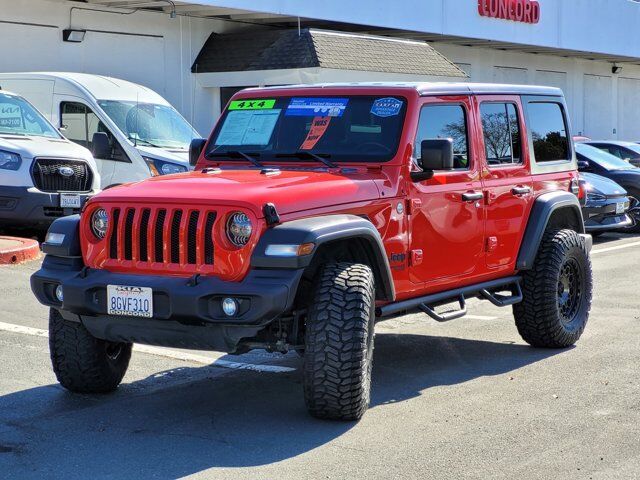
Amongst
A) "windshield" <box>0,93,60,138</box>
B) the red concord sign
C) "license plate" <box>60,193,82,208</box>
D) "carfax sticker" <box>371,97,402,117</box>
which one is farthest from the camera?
the red concord sign

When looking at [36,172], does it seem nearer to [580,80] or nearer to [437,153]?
[437,153]

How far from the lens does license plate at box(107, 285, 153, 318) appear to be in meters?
6.00

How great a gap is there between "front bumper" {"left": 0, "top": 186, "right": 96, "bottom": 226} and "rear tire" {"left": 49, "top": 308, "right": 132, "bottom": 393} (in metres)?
7.46

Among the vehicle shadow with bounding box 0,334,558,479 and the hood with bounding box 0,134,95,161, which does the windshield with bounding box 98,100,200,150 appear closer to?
the hood with bounding box 0,134,95,161

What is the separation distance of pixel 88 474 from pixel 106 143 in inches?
301

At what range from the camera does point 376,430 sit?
6066 mm

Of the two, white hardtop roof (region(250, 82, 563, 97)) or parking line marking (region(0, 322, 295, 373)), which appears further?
parking line marking (region(0, 322, 295, 373))

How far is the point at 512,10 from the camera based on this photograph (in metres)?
29.3

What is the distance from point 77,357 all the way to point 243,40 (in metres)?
16.8

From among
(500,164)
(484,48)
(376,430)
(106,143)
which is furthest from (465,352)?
(484,48)

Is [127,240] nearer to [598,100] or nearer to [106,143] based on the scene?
[106,143]

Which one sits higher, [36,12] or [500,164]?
[36,12]

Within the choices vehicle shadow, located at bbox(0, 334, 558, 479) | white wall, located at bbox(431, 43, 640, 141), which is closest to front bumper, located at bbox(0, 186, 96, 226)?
vehicle shadow, located at bbox(0, 334, 558, 479)

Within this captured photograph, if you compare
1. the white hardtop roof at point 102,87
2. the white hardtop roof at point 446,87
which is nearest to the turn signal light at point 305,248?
the white hardtop roof at point 446,87
